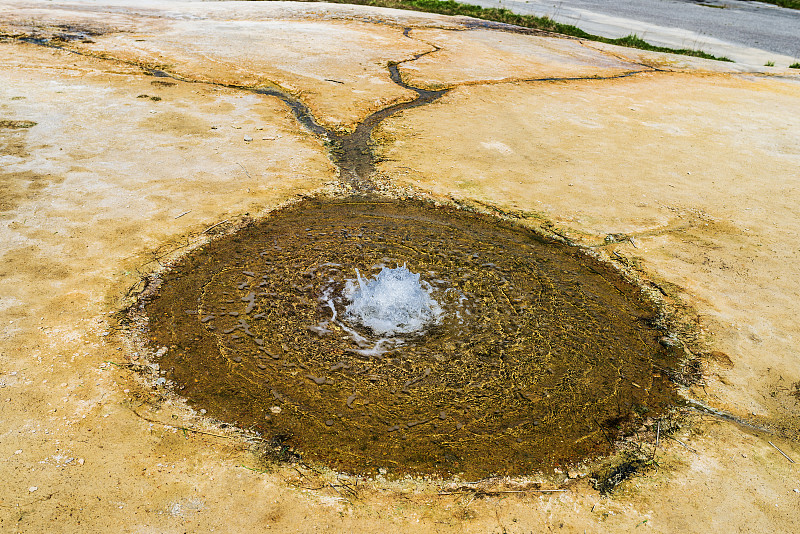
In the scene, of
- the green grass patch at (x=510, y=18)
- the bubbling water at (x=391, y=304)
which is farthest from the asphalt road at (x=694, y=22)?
the bubbling water at (x=391, y=304)

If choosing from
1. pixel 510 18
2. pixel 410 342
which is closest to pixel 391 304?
pixel 410 342

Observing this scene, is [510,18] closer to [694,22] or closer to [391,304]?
[694,22]

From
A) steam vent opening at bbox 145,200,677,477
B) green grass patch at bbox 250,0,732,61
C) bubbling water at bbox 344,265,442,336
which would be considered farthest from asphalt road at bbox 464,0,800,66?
bubbling water at bbox 344,265,442,336

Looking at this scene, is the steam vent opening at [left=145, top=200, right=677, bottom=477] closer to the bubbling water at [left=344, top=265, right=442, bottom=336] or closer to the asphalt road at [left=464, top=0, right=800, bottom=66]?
the bubbling water at [left=344, top=265, right=442, bottom=336]

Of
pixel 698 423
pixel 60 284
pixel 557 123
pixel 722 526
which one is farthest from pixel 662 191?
pixel 60 284

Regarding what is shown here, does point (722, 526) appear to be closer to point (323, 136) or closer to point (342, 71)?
point (323, 136)

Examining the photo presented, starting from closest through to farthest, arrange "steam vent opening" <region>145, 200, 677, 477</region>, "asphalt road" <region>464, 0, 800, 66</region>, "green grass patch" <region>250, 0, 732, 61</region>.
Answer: "steam vent opening" <region>145, 200, 677, 477</region>
"green grass patch" <region>250, 0, 732, 61</region>
"asphalt road" <region>464, 0, 800, 66</region>
